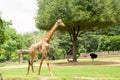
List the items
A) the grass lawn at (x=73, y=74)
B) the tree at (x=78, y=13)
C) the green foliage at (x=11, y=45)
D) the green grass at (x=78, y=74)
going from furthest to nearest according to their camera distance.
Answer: the green foliage at (x=11, y=45) < the tree at (x=78, y=13) < the green grass at (x=78, y=74) < the grass lawn at (x=73, y=74)

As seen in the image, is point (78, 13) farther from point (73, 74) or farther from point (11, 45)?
point (11, 45)

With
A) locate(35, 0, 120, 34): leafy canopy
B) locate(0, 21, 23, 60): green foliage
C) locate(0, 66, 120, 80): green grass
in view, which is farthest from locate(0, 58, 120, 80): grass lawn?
locate(0, 21, 23, 60): green foliage

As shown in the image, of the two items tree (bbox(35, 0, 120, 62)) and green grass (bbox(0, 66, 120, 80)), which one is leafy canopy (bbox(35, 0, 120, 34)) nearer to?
tree (bbox(35, 0, 120, 62))

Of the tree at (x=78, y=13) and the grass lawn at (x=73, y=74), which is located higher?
the tree at (x=78, y=13)

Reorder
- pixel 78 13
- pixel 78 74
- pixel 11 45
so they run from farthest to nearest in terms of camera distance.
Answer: pixel 11 45 < pixel 78 13 < pixel 78 74

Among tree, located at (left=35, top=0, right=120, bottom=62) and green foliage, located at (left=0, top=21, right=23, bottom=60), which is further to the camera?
green foliage, located at (left=0, top=21, right=23, bottom=60)

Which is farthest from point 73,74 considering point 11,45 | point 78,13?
point 11,45

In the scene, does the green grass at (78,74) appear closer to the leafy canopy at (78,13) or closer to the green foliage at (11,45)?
the leafy canopy at (78,13)

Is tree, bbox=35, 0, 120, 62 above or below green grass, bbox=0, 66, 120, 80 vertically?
above

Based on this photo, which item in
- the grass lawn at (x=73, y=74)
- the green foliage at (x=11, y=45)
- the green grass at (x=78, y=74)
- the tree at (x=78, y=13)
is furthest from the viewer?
the green foliage at (x=11, y=45)

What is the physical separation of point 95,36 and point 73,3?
36.9m

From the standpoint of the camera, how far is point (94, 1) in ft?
125

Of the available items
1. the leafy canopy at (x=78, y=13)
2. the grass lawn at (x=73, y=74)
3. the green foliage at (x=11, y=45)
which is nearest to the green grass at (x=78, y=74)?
the grass lawn at (x=73, y=74)

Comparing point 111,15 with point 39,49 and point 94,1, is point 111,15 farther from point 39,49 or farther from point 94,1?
point 39,49
